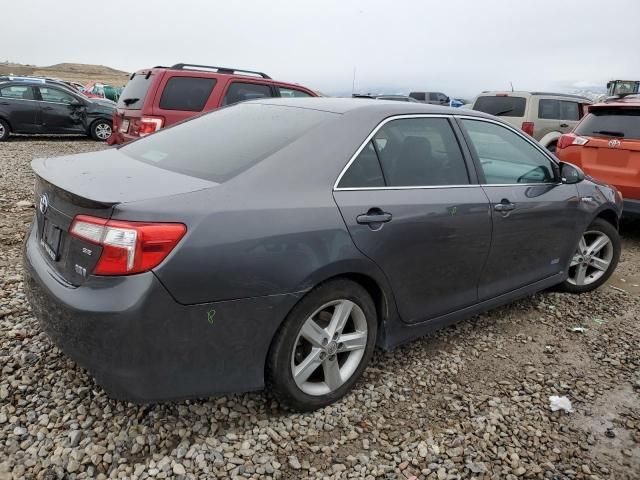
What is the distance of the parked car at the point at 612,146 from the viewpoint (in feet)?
18.4

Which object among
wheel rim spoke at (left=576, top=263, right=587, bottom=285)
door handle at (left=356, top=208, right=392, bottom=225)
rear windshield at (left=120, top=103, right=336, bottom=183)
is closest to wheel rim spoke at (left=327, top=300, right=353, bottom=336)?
door handle at (left=356, top=208, right=392, bottom=225)

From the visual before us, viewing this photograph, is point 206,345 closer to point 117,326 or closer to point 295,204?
point 117,326

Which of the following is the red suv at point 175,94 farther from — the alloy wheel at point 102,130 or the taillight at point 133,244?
the alloy wheel at point 102,130

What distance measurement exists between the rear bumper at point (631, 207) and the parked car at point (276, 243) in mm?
2611

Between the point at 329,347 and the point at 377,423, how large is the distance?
0.47 meters

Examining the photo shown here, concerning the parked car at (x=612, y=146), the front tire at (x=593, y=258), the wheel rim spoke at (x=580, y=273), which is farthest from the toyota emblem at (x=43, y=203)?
the parked car at (x=612, y=146)

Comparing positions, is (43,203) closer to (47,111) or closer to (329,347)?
(329,347)

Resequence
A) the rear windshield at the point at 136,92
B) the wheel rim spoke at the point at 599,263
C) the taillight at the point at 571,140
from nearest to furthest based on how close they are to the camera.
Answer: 1. the wheel rim spoke at the point at 599,263
2. the taillight at the point at 571,140
3. the rear windshield at the point at 136,92

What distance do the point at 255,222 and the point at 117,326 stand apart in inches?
26.8

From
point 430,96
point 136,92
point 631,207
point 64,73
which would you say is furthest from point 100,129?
point 64,73

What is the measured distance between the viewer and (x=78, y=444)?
2318 mm

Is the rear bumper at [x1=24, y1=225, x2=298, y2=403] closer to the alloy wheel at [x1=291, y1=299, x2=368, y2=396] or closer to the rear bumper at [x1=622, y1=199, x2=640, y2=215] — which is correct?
the alloy wheel at [x1=291, y1=299, x2=368, y2=396]

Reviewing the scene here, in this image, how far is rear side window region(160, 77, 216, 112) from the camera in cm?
754

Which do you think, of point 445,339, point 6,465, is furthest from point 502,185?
point 6,465
